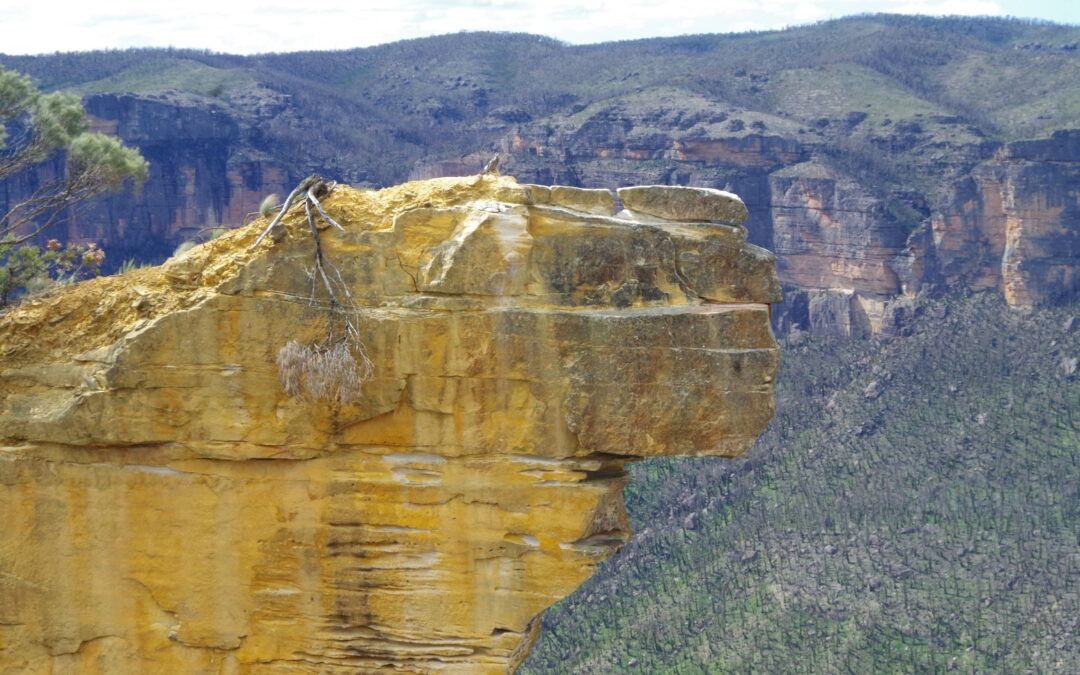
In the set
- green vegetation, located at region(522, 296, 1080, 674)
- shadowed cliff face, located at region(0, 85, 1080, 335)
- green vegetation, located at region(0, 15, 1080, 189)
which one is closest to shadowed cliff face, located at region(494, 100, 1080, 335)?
shadowed cliff face, located at region(0, 85, 1080, 335)

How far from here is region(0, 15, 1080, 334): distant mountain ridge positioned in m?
63.7

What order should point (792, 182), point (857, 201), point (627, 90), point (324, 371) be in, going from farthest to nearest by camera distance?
point (627, 90)
point (792, 182)
point (857, 201)
point (324, 371)

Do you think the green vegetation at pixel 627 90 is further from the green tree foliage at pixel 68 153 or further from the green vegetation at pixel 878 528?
the green tree foliage at pixel 68 153

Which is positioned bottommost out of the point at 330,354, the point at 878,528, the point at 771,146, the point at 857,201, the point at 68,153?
the point at 878,528

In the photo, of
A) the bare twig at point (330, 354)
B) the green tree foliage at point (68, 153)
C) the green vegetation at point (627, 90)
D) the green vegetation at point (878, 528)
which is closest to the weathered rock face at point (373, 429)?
the bare twig at point (330, 354)

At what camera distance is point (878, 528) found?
153 feet

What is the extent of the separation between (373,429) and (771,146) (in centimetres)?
6053

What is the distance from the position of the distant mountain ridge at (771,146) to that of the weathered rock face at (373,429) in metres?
54.1

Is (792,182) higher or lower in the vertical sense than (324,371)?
lower

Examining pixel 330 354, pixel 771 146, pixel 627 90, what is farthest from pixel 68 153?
pixel 627 90

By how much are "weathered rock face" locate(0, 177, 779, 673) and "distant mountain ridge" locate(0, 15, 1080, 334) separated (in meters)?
54.1

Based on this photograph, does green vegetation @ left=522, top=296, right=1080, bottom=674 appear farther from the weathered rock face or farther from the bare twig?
the bare twig

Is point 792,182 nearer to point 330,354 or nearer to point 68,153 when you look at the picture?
point 68,153

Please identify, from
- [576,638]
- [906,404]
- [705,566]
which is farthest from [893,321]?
[576,638]
